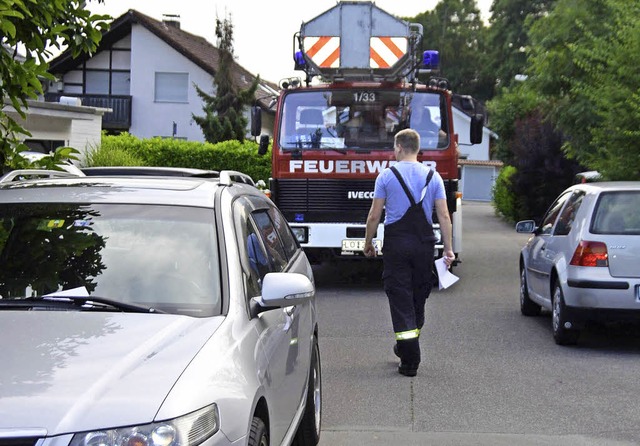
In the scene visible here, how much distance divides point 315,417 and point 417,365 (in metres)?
2.71

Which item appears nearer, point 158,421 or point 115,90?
point 158,421

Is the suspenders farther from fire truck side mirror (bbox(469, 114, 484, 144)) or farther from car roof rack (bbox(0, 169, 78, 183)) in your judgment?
fire truck side mirror (bbox(469, 114, 484, 144))

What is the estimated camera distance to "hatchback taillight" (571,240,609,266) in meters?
10.1

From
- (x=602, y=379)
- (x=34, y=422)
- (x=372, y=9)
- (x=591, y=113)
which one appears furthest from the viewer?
(x=591, y=113)

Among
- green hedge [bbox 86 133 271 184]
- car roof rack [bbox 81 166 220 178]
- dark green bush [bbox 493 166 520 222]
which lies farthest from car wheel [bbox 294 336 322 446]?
green hedge [bbox 86 133 271 184]

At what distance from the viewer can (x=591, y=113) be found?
19328mm

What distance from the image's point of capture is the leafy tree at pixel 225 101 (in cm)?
4603

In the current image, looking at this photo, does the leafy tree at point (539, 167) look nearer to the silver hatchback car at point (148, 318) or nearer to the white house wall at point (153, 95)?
the white house wall at point (153, 95)

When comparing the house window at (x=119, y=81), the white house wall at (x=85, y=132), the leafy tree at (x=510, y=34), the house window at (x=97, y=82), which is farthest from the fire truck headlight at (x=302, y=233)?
the leafy tree at (x=510, y=34)

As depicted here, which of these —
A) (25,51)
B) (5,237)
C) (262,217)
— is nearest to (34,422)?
(5,237)

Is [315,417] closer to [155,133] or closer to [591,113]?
[591,113]

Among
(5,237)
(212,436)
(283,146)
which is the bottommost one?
(212,436)

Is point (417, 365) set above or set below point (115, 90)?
below

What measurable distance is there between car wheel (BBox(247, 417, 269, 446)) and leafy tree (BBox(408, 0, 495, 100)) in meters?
85.3
